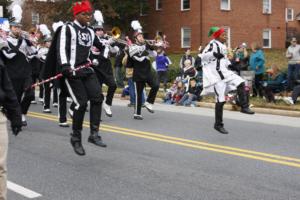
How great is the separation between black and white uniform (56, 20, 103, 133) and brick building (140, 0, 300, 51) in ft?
104

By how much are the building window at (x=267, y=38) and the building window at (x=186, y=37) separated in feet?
22.9

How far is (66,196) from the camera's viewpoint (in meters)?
5.87

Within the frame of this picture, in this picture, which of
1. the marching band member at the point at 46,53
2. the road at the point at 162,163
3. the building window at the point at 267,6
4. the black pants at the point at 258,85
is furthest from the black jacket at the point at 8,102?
the building window at the point at 267,6

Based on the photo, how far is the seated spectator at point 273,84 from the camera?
15266mm

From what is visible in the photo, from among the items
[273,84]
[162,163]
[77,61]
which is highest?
[77,61]

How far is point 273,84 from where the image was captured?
15.6 m

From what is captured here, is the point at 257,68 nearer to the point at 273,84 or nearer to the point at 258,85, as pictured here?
the point at 258,85

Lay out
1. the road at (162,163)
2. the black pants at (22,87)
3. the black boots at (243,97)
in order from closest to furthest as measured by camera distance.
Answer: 1. the road at (162,163)
2. the black pants at (22,87)
3. the black boots at (243,97)

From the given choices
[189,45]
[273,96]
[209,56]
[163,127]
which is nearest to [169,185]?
[209,56]

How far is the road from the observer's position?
603 cm

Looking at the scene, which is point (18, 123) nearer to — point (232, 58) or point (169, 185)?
point (169, 185)

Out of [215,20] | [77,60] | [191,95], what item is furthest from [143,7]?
[77,60]

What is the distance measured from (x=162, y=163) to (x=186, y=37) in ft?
111

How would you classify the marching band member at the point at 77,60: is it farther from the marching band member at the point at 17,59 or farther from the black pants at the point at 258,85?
the black pants at the point at 258,85
